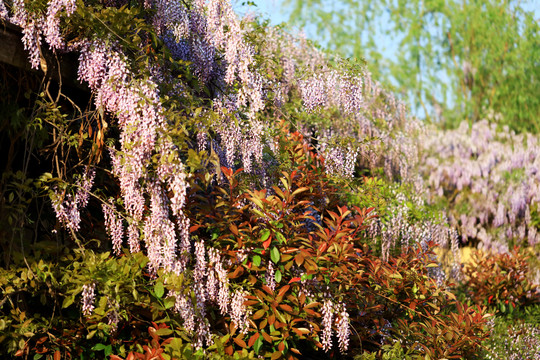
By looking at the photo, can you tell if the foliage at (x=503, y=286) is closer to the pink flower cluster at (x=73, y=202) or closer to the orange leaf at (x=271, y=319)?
the orange leaf at (x=271, y=319)

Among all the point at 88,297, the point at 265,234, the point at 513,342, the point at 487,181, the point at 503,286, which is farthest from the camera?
the point at 487,181

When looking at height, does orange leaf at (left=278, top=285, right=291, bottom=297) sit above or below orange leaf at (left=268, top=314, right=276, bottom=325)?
above

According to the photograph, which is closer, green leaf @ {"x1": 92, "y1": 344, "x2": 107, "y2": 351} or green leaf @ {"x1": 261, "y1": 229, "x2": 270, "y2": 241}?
green leaf @ {"x1": 92, "y1": 344, "x2": 107, "y2": 351}

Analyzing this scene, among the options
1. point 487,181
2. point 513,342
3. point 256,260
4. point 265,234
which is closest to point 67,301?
point 256,260

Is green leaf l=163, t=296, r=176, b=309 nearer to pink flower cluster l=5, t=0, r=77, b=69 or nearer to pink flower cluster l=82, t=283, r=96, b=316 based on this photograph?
pink flower cluster l=82, t=283, r=96, b=316

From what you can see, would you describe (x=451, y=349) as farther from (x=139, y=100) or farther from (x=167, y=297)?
(x=139, y=100)

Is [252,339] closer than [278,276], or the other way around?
[252,339]

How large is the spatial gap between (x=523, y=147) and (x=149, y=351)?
1105 centimetres

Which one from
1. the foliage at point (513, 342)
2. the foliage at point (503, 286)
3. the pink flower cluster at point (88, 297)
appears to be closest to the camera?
the pink flower cluster at point (88, 297)

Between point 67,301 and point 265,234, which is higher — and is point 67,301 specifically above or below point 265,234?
below

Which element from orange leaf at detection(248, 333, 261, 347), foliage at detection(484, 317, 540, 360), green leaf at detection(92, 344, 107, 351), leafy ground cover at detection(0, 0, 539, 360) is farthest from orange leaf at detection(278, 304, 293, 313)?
foliage at detection(484, 317, 540, 360)

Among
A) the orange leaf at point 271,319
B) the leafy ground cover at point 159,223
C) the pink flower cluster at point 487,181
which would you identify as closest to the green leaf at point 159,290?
the leafy ground cover at point 159,223

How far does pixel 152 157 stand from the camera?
3.94 m

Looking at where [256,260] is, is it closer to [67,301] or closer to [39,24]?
[67,301]
